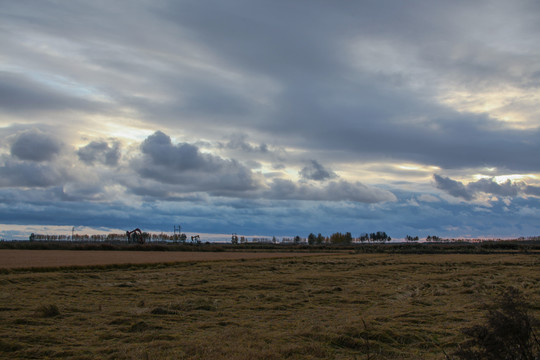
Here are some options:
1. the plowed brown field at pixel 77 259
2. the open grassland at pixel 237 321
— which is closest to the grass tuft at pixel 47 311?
the open grassland at pixel 237 321

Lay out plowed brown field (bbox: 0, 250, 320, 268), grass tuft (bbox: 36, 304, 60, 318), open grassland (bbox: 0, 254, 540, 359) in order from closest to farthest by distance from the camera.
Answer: open grassland (bbox: 0, 254, 540, 359), grass tuft (bbox: 36, 304, 60, 318), plowed brown field (bbox: 0, 250, 320, 268)

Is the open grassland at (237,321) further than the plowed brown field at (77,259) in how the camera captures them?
No

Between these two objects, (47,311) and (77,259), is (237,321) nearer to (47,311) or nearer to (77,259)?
(47,311)

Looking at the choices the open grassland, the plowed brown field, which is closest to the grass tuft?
the open grassland

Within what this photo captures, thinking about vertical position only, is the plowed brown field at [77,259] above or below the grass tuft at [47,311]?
below

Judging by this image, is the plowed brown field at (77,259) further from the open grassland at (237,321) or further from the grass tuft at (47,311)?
the grass tuft at (47,311)

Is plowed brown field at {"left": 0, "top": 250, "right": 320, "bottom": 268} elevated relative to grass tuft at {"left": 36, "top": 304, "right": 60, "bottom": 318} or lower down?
lower down

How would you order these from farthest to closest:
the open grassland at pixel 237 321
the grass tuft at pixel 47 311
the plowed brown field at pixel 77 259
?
1. the plowed brown field at pixel 77 259
2. the grass tuft at pixel 47 311
3. the open grassland at pixel 237 321

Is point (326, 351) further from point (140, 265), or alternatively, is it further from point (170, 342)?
point (140, 265)

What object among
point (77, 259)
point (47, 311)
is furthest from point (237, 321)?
point (77, 259)

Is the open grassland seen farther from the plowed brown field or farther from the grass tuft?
the plowed brown field

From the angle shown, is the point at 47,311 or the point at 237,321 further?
the point at 47,311

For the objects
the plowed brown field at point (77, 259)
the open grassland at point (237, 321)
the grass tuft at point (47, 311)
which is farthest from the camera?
the plowed brown field at point (77, 259)

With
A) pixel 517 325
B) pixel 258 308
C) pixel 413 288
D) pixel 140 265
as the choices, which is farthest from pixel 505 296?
pixel 140 265
